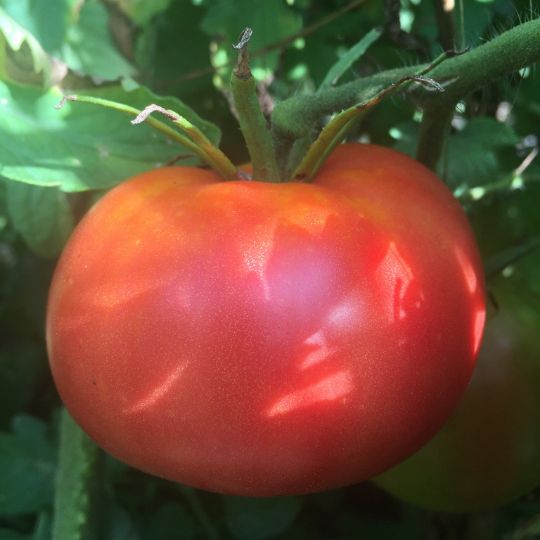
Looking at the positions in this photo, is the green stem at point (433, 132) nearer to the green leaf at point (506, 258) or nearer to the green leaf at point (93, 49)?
the green leaf at point (506, 258)

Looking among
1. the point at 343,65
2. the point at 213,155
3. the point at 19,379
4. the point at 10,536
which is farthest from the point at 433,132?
the point at 19,379

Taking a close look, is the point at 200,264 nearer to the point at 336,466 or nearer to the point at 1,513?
the point at 336,466

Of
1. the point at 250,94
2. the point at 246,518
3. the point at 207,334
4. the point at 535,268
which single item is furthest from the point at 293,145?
the point at 246,518

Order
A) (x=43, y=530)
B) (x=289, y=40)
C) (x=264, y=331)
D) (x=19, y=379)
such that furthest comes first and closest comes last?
(x=19, y=379) → (x=289, y=40) → (x=43, y=530) → (x=264, y=331)

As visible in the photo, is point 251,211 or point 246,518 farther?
point 246,518

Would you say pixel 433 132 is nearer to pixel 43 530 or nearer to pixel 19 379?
pixel 43 530

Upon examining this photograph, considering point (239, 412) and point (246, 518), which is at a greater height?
point (239, 412)

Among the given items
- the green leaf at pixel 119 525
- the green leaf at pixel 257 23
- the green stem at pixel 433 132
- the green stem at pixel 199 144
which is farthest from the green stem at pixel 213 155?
the green leaf at pixel 119 525
